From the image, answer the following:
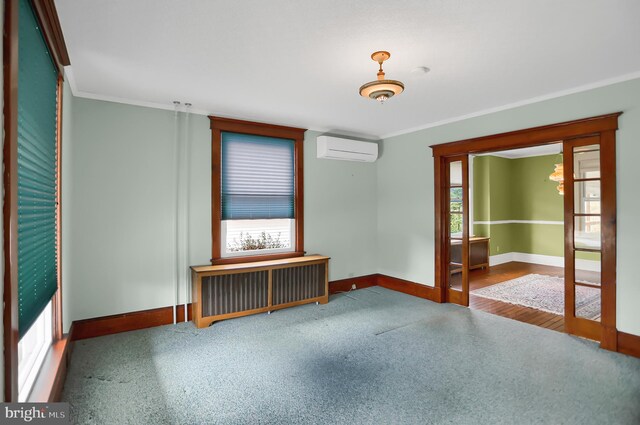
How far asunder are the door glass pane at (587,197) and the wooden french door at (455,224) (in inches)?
53.0

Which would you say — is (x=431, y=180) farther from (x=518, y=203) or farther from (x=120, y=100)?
(x=518, y=203)

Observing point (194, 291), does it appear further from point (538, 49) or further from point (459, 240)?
point (538, 49)

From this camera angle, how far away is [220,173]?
14.5 ft

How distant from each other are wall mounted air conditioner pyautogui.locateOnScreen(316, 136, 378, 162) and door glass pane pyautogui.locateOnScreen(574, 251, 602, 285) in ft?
10.4

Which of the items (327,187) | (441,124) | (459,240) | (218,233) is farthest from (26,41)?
(459,240)

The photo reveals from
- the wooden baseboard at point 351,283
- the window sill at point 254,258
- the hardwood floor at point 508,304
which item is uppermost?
the window sill at point 254,258

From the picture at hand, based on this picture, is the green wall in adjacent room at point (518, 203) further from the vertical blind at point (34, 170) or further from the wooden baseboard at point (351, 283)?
the vertical blind at point (34, 170)

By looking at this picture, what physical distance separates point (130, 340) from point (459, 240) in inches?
176

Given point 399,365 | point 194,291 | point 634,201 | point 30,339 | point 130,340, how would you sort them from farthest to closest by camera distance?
point 194,291
point 130,340
point 634,201
point 399,365
point 30,339

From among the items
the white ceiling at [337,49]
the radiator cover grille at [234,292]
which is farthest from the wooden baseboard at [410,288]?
the white ceiling at [337,49]

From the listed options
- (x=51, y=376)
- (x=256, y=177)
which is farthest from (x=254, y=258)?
(x=51, y=376)

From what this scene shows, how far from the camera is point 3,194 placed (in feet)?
4.48

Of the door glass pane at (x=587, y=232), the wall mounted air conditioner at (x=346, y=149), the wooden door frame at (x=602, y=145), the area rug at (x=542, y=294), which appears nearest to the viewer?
the wooden door frame at (x=602, y=145)

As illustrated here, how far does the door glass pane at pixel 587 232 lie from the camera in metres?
3.47
